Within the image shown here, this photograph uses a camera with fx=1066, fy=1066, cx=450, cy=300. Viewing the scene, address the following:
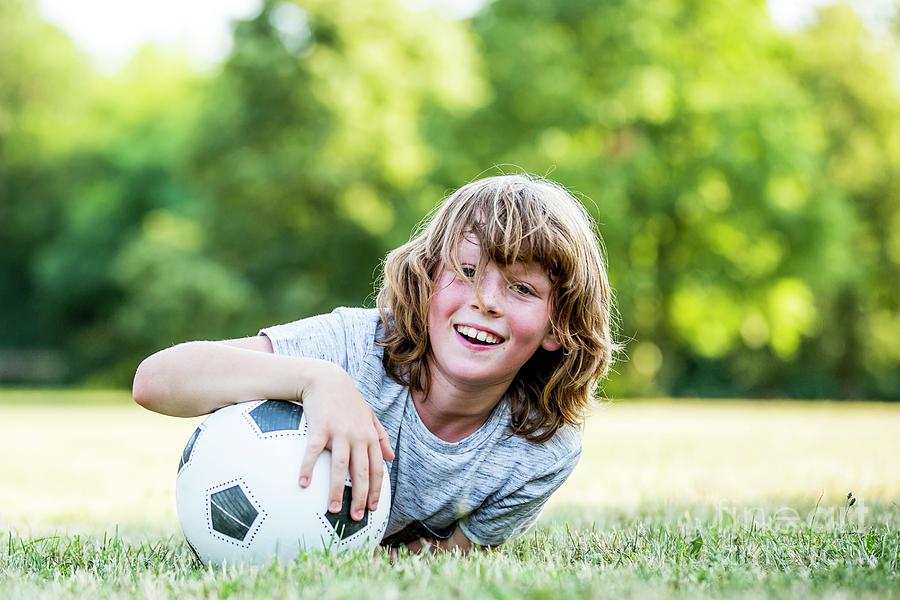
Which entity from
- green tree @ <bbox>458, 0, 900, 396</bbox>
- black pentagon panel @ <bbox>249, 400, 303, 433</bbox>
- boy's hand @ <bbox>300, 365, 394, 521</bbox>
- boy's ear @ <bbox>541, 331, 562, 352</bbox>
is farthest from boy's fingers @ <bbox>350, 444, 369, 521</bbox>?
green tree @ <bbox>458, 0, 900, 396</bbox>

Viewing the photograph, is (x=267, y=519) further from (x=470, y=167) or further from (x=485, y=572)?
(x=470, y=167)

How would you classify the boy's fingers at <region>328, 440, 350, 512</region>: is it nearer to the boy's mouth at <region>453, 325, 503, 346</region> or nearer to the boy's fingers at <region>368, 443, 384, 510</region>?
the boy's fingers at <region>368, 443, 384, 510</region>

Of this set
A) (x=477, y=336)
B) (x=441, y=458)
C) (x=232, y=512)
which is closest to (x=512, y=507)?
(x=441, y=458)

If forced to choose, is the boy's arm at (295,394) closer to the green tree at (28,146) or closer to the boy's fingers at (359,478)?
the boy's fingers at (359,478)

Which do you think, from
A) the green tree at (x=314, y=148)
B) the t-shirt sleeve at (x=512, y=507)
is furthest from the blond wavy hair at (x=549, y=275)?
the green tree at (x=314, y=148)

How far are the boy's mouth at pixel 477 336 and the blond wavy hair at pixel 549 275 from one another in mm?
200

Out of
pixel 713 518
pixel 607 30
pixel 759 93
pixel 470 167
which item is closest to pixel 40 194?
pixel 470 167

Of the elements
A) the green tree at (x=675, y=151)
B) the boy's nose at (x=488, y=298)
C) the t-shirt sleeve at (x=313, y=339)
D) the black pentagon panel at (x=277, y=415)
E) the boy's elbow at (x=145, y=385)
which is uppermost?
the green tree at (x=675, y=151)

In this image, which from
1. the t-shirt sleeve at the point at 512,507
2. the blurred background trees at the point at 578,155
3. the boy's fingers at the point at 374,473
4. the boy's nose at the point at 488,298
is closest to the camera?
the boy's fingers at the point at 374,473

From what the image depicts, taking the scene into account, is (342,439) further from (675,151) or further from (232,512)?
(675,151)

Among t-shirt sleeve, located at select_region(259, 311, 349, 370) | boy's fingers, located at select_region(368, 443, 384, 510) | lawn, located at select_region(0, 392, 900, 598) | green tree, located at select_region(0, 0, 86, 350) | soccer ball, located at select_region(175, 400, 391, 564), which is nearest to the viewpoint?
lawn, located at select_region(0, 392, 900, 598)

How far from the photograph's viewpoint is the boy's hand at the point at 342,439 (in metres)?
3.75

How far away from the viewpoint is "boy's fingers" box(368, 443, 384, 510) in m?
3.86

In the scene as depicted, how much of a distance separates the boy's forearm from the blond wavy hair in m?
0.59
